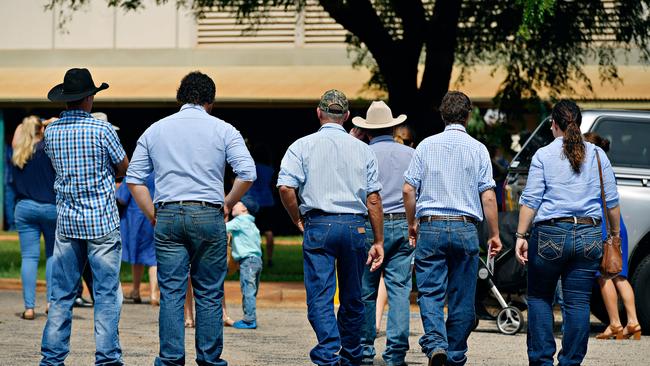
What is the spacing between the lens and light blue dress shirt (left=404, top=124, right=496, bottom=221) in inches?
340

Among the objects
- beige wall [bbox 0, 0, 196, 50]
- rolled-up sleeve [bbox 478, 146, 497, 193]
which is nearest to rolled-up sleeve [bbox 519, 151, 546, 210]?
rolled-up sleeve [bbox 478, 146, 497, 193]

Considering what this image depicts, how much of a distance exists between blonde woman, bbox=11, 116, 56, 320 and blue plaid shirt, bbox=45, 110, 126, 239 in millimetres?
3973

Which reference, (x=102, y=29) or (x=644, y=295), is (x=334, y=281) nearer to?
(x=644, y=295)

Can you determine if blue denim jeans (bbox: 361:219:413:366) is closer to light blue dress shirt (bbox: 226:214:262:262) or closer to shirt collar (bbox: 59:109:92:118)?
shirt collar (bbox: 59:109:92:118)

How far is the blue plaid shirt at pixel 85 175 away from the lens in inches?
318

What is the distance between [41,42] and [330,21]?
6.50m

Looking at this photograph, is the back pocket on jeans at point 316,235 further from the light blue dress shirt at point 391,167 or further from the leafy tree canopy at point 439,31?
the leafy tree canopy at point 439,31

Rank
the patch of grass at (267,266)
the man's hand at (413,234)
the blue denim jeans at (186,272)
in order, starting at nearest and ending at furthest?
the blue denim jeans at (186,272), the man's hand at (413,234), the patch of grass at (267,266)

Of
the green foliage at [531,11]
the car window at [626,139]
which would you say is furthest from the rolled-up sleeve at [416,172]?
the green foliage at [531,11]

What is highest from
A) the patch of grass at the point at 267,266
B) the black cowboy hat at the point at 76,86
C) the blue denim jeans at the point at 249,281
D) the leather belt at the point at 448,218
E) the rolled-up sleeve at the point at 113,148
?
the black cowboy hat at the point at 76,86

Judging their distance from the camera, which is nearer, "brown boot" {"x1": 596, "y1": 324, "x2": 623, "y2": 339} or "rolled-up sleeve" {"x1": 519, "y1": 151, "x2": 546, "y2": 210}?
"rolled-up sleeve" {"x1": 519, "y1": 151, "x2": 546, "y2": 210}

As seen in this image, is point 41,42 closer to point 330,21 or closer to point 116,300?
point 330,21

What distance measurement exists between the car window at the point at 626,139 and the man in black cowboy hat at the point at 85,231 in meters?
5.82

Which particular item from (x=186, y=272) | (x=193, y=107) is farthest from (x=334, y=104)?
(x=186, y=272)
